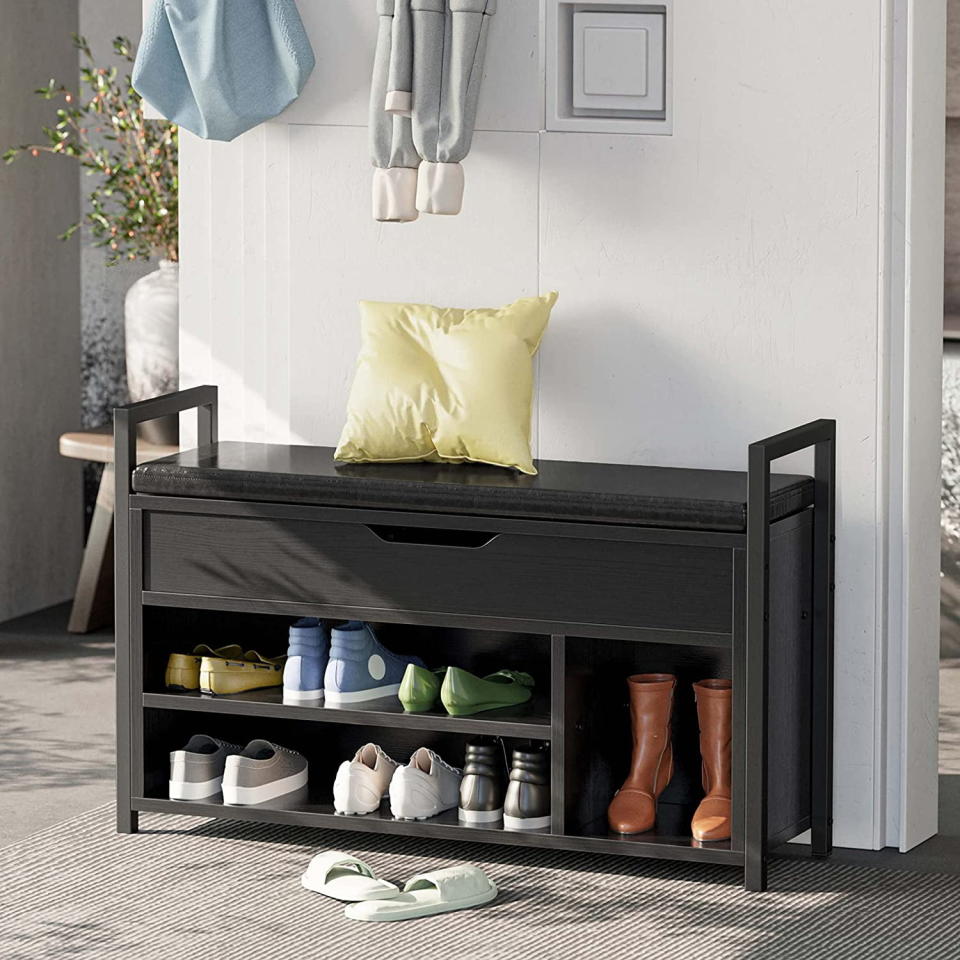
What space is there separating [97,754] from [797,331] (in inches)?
70.5

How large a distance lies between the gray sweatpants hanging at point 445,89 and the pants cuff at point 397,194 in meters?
0.03

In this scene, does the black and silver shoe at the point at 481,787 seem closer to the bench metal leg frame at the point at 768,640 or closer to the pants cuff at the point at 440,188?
the bench metal leg frame at the point at 768,640

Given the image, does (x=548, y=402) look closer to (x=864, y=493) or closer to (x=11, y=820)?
(x=864, y=493)

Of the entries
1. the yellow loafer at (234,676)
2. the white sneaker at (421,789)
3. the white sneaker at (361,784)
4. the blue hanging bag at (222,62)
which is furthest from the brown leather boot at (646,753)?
the blue hanging bag at (222,62)

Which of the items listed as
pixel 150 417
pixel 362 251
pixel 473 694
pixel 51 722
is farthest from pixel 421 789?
pixel 51 722

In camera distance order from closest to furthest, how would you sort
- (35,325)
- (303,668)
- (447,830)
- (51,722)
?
(447,830) → (303,668) → (51,722) → (35,325)

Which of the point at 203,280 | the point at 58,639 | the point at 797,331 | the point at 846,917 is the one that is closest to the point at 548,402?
the point at 797,331

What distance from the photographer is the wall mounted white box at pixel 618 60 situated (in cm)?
346

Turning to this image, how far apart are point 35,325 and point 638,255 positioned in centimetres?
243

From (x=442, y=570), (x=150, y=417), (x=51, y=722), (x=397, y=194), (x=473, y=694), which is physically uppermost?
(x=397, y=194)

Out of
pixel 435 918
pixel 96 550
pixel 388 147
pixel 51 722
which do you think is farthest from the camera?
pixel 96 550

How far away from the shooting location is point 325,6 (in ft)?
11.9

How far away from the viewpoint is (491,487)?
3186 mm

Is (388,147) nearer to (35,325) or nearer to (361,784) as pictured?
(361,784)
